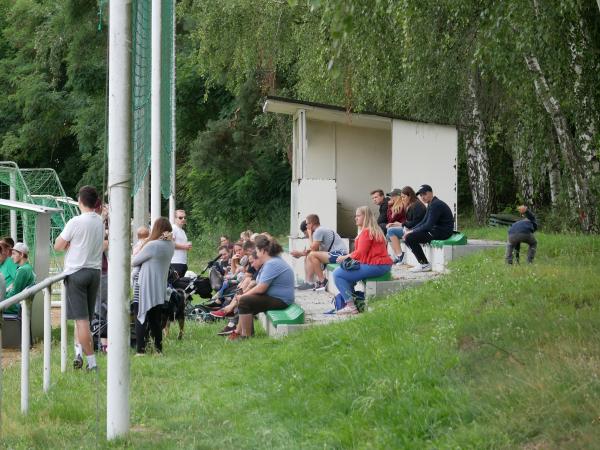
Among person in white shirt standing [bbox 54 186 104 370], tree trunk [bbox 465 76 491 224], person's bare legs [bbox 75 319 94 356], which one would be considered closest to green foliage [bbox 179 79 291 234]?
tree trunk [bbox 465 76 491 224]

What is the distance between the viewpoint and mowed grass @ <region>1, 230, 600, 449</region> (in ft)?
20.1

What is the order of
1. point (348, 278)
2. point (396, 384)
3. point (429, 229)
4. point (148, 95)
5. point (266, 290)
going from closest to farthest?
point (396, 384), point (266, 290), point (348, 278), point (148, 95), point (429, 229)

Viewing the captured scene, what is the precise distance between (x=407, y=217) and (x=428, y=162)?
129 inches

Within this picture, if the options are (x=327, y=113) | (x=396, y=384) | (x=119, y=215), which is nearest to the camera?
(x=396, y=384)

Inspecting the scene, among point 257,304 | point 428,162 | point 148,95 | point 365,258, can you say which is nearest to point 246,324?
point 257,304

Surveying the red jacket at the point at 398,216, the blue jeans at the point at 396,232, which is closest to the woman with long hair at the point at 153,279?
the blue jeans at the point at 396,232

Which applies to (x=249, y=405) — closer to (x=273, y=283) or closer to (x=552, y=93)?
(x=273, y=283)

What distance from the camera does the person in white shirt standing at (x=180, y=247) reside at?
1794cm

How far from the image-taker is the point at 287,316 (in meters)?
13.2

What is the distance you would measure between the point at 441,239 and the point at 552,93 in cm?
328

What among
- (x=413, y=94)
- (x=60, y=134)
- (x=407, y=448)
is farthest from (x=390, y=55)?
(x=60, y=134)

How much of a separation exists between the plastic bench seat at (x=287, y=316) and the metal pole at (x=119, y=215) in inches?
214

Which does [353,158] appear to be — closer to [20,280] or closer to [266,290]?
[20,280]

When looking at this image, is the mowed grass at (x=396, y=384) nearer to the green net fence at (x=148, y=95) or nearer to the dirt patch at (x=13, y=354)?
the dirt patch at (x=13, y=354)
